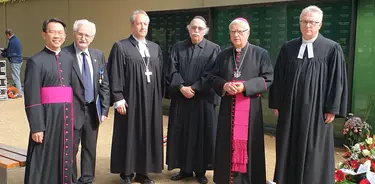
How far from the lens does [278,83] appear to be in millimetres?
4316

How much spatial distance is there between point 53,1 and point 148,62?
10.3 metres

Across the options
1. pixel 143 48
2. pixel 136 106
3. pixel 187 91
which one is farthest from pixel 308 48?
pixel 136 106

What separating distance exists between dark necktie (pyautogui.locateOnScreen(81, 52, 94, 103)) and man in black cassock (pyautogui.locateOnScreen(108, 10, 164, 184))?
0.27 metres

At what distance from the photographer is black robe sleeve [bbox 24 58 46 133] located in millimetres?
3719

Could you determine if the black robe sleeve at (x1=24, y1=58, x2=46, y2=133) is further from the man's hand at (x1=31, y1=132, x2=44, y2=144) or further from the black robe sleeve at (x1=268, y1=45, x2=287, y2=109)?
the black robe sleeve at (x1=268, y1=45, x2=287, y2=109)

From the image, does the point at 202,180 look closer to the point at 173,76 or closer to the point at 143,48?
the point at 173,76

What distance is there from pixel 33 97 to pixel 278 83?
2.46 metres

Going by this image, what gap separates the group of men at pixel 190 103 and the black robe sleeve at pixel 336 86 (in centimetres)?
1

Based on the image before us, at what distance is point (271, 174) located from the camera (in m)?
5.55

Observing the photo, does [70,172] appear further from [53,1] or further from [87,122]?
[53,1]

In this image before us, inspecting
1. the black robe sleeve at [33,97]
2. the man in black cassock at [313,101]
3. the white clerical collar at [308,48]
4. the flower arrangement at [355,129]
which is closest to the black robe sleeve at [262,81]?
the man in black cassock at [313,101]

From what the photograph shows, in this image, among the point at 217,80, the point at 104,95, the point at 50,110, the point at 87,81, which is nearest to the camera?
the point at 50,110

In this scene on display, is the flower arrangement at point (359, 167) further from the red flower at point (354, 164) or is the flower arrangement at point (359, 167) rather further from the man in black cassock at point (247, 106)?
the man in black cassock at point (247, 106)

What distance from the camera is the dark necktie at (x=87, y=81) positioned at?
456cm
